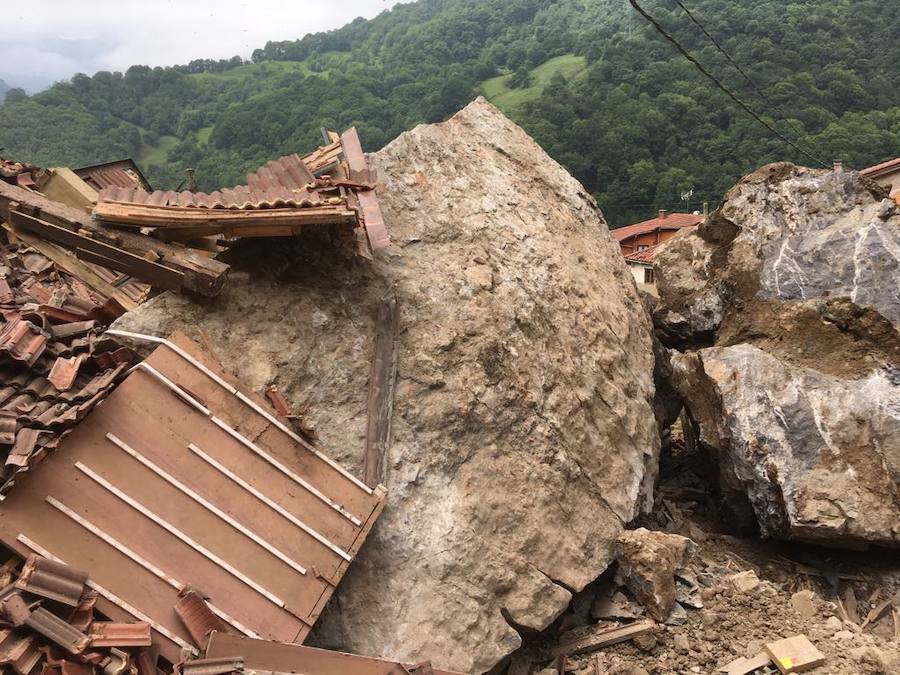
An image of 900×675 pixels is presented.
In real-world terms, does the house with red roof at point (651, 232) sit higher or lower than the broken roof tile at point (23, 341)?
lower

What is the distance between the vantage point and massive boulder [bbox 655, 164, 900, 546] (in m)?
7.54

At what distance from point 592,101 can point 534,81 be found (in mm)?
27344

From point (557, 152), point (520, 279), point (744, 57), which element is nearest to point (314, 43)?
point (557, 152)

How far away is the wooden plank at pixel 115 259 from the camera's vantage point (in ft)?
18.2

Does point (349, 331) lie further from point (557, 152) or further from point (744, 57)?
point (557, 152)

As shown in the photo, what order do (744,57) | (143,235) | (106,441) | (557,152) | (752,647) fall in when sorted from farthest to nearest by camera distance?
(557,152) < (744,57) < (752,647) < (143,235) < (106,441)

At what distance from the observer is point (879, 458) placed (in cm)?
761

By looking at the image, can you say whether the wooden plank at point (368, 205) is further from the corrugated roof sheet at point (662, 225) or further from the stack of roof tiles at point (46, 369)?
the corrugated roof sheet at point (662, 225)

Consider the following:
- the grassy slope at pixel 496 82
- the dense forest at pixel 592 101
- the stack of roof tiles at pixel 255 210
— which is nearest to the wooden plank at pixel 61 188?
the stack of roof tiles at pixel 255 210

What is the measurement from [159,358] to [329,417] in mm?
1537

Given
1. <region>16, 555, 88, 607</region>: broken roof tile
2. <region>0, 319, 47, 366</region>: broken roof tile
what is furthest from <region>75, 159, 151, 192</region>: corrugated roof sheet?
<region>16, 555, 88, 607</region>: broken roof tile

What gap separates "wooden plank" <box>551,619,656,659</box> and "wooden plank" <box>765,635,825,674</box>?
104 centimetres

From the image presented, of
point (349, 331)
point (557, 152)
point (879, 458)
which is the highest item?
point (349, 331)

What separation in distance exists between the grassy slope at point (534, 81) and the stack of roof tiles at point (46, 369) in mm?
72625
